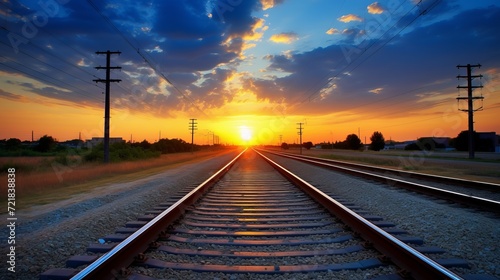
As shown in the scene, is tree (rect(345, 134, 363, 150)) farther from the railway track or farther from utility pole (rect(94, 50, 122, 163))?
the railway track

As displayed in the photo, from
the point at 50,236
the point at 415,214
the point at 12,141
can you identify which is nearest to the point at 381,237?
the point at 415,214

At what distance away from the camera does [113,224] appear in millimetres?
6574

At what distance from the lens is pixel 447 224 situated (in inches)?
253

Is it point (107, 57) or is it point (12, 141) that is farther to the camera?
point (12, 141)

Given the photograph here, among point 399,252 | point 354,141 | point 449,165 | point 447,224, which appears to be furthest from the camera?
point 354,141

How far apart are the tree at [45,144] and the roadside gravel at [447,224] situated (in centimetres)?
7555

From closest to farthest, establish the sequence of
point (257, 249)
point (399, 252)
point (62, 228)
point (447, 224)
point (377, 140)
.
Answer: point (399, 252) < point (257, 249) < point (62, 228) < point (447, 224) < point (377, 140)

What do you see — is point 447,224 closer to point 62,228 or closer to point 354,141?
point 62,228

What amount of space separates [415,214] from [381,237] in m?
3.51

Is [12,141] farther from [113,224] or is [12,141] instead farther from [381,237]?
[381,237]

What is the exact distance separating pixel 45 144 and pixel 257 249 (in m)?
78.9

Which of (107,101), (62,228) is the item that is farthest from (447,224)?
(107,101)

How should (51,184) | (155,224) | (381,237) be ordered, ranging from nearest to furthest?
(381,237) → (155,224) → (51,184)

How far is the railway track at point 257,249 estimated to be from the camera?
3854 millimetres
